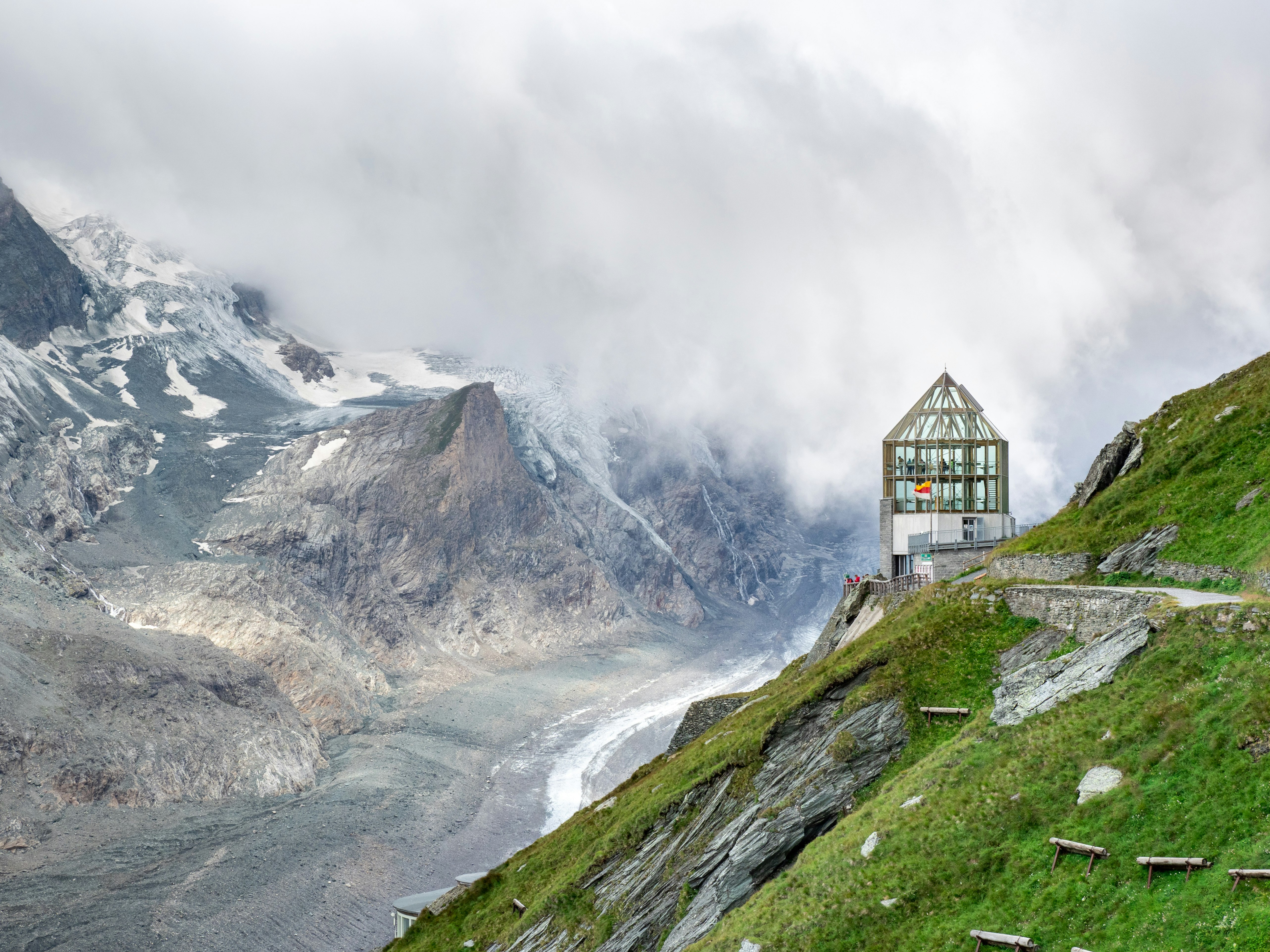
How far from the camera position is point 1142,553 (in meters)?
28.8

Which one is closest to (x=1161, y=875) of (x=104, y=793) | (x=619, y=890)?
(x=619, y=890)

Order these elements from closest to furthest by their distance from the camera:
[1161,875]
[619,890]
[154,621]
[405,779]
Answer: [1161,875]
[619,890]
[405,779]
[154,621]

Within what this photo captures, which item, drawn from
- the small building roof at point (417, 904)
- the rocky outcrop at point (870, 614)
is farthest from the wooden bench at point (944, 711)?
the small building roof at point (417, 904)

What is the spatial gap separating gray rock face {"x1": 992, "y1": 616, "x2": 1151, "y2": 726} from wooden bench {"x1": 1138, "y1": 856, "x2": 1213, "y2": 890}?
5.91 metres

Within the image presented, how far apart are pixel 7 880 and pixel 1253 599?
94.8 m

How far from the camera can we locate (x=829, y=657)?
40875 mm

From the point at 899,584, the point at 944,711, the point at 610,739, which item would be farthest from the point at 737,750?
the point at 610,739

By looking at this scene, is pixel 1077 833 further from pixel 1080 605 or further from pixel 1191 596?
pixel 1080 605

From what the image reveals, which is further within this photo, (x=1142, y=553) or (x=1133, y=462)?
(x=1133, y=462)

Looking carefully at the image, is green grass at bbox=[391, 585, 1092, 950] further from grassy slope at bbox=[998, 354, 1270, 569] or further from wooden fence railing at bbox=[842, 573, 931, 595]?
wooden fence railing at bbox=[842, 573, 931, 595]

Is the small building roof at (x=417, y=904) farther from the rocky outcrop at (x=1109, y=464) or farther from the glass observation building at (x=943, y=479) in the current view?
the rocky outcrop at (x=1109, y=464)

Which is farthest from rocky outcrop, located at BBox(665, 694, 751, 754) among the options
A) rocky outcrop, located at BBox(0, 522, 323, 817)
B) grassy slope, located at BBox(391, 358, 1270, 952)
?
rocky outcrop, located at BBox(0, 522, 323, 817)

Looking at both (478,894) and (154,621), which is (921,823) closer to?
(478,894)

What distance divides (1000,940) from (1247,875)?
4394mm
